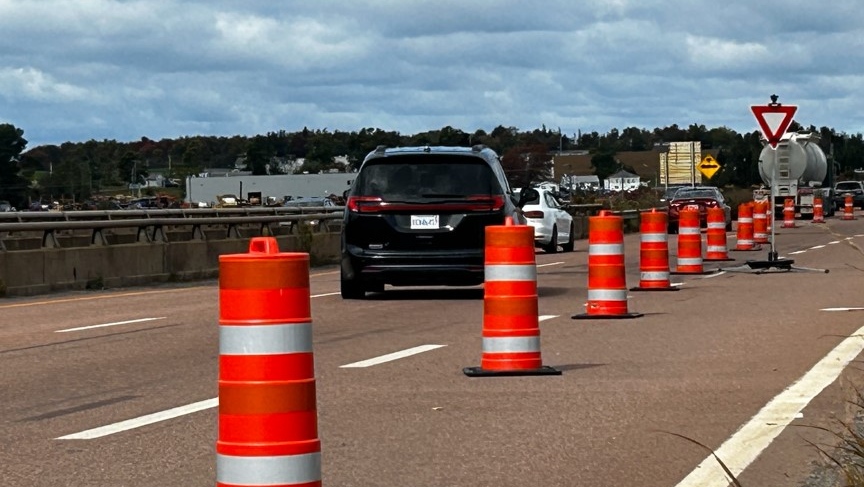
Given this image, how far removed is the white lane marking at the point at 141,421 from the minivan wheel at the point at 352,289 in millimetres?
8912

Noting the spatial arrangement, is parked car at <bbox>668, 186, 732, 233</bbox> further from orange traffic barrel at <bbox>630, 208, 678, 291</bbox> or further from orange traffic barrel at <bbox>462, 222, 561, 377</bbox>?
orange traffic barrel at <bbox>462, 222, 561, 377</bbox>

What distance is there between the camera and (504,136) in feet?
602

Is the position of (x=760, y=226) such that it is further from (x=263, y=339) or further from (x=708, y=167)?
(x=263, y=339)

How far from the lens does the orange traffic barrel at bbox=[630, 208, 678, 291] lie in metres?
20.1

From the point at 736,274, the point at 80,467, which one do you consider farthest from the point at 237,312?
the point at 736,274

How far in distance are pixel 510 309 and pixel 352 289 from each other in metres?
7.84

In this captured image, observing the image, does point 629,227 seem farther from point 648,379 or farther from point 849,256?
point 648,379

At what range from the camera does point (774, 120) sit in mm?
25000

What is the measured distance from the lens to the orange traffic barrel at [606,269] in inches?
622

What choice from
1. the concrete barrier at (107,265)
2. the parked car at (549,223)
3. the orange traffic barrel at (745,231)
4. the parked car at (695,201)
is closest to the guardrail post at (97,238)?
the concrete barrier at (107,265)

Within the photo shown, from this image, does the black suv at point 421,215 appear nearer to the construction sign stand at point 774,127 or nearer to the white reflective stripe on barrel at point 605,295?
the white reflective stripe on barrel at point 605,295

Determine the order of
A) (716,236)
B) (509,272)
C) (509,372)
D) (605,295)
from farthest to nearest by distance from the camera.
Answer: (716,236) → (605,295) → (509,272) → (509,372)

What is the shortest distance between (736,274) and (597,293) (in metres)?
9.23

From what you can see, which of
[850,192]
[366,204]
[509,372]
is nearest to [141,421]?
[509,372]
